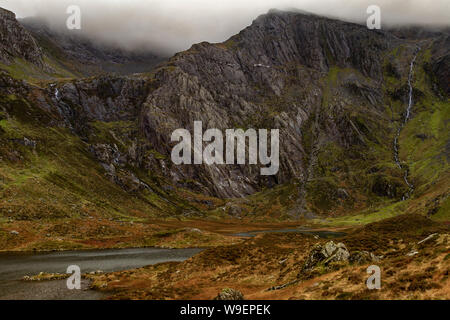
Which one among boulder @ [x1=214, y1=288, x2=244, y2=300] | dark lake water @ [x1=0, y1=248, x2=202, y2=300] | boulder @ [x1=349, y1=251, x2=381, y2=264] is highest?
boulder @ [x1=349, y1=251, x2=381, y2=264]

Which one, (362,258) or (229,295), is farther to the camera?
(362,258)

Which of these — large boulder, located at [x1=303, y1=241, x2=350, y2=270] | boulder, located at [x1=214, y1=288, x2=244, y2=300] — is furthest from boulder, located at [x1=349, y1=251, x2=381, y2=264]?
boulder, located at [x1=214, y1=288, x2=244, y2=300]

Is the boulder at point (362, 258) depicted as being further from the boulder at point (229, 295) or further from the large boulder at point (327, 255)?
the boulder at point (229, 295)

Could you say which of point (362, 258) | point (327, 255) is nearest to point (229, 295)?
point (327, 255)

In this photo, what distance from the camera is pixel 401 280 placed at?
27.2 m

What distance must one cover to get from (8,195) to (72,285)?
97158 millimetres

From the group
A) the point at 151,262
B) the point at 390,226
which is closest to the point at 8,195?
the point at 151,262

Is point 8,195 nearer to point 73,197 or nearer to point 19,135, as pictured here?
point 73,197

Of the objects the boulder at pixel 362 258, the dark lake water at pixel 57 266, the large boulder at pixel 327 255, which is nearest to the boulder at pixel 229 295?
the large boulder at pixel 327 255

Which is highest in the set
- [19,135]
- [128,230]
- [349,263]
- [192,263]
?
[19,135]

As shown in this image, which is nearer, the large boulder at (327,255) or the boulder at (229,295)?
the boulder at (229,295)

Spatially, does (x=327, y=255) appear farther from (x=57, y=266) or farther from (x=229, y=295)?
(x=57, y=266)

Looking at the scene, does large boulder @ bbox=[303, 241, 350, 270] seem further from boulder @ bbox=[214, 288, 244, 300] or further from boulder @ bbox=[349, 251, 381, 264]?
boulder @ bbox=[214, 288, 244, 300]
